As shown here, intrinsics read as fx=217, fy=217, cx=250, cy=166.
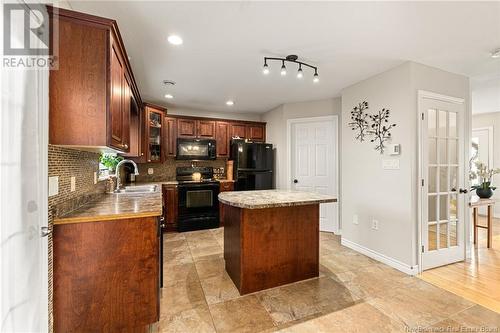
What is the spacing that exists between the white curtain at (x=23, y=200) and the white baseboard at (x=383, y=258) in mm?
3266

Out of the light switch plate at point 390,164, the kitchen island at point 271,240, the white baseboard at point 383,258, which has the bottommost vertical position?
the white baseboard at point 383,258

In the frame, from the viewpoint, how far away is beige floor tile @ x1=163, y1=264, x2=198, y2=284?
2391mm

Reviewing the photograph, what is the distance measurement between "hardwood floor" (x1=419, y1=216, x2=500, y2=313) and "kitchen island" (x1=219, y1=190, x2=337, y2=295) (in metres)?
1.39

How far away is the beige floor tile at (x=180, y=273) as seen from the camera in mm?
2391

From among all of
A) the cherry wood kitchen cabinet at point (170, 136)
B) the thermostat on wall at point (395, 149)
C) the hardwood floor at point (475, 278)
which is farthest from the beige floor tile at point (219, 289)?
the cherry wood kitchen cabinet at point (170, 136)

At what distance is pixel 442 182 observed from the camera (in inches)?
109

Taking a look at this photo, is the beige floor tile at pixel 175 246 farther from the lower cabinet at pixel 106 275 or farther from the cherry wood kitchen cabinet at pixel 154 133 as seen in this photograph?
the lower cabinet at pixel 106 275

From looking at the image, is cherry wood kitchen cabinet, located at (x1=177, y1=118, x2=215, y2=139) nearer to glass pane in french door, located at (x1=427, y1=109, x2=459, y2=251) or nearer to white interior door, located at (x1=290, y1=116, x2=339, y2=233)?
white interior door, located at (x1=290, y1=116, x2=339, y2=233)

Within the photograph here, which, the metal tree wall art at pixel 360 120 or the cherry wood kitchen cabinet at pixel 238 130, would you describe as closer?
the metal tree wall art at pixel 360 120

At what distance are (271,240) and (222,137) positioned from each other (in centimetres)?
306

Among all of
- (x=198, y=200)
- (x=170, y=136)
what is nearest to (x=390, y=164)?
(x=198, y=200)

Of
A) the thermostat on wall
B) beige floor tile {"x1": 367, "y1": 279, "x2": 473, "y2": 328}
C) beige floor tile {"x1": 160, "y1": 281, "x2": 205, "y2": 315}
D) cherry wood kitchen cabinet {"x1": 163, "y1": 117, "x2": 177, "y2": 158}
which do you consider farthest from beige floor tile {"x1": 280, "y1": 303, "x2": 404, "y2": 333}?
cherry wood kitchen cabinet {"x1": 163, "y1": 117, "x2": 177, "y2": 158}

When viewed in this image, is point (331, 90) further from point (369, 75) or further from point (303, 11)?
point (303, 11)

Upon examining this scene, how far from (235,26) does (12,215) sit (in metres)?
1.95
